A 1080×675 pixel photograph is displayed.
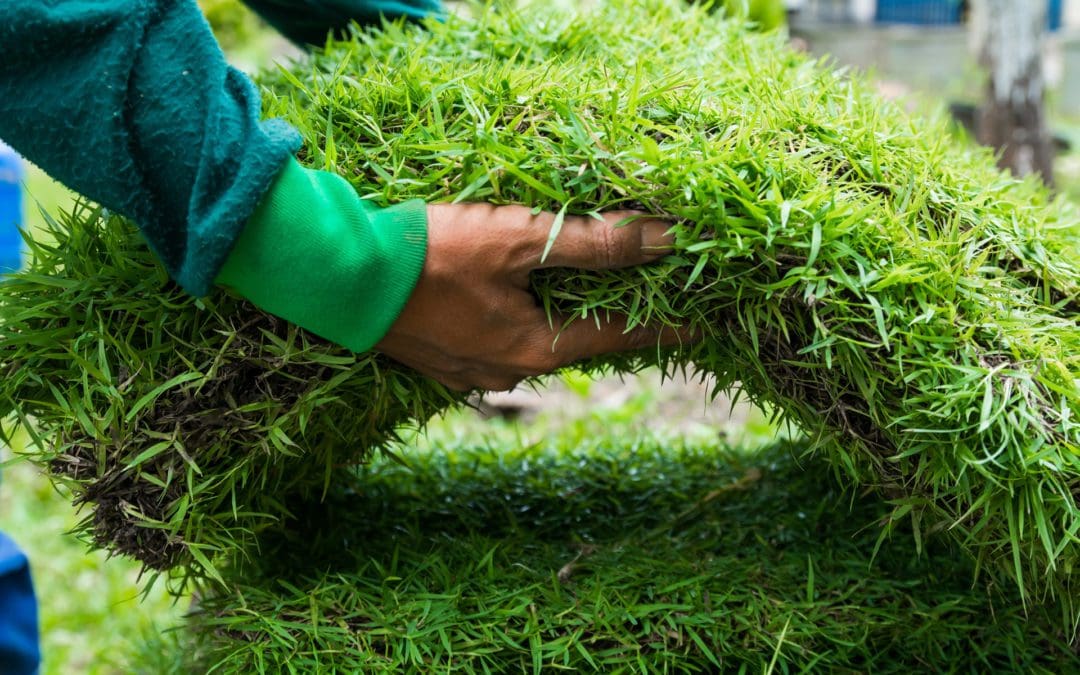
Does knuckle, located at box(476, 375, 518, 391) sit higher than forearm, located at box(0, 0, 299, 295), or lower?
lower

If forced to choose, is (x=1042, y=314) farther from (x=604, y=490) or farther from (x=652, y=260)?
(x=604, y=490)

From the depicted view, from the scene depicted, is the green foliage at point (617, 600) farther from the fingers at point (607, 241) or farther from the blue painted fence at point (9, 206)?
the blue painted fence at point (9, 206)

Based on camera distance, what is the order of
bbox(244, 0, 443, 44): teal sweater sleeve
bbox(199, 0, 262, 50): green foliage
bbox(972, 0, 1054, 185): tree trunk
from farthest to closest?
1. bbox(199, 0, 262, 50): green foliage
2. bbox(972, 0, 1054, 185): tree trunk
3. bbox(244, 0, 443, 44): teal sweater sleeve

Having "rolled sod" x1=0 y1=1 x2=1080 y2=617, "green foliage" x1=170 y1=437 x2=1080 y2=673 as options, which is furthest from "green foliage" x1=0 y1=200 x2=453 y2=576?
"green foliage" x1=170 y1=437 x2=1080 y2=673

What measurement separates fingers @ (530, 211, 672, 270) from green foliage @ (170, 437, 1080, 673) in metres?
0.31

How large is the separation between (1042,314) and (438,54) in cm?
75

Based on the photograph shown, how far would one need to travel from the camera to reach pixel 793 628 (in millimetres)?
1079

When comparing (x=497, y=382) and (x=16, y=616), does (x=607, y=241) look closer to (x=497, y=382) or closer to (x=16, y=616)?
(x=497, y=382)

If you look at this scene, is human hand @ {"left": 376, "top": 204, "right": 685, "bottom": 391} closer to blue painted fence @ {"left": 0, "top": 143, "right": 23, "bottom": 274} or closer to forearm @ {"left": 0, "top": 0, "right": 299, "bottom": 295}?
forearm @ {"left": 0, "top": 0, "right": 299, "bottom": 295}

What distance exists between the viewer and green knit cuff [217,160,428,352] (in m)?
0.89

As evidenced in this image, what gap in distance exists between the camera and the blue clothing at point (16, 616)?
4.84 feet

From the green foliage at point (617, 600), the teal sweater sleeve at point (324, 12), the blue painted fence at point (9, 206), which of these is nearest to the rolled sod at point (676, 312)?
the green foliage at point (617, 600)

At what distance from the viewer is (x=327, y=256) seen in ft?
2.93

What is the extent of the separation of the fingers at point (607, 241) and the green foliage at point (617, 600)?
31 cm
